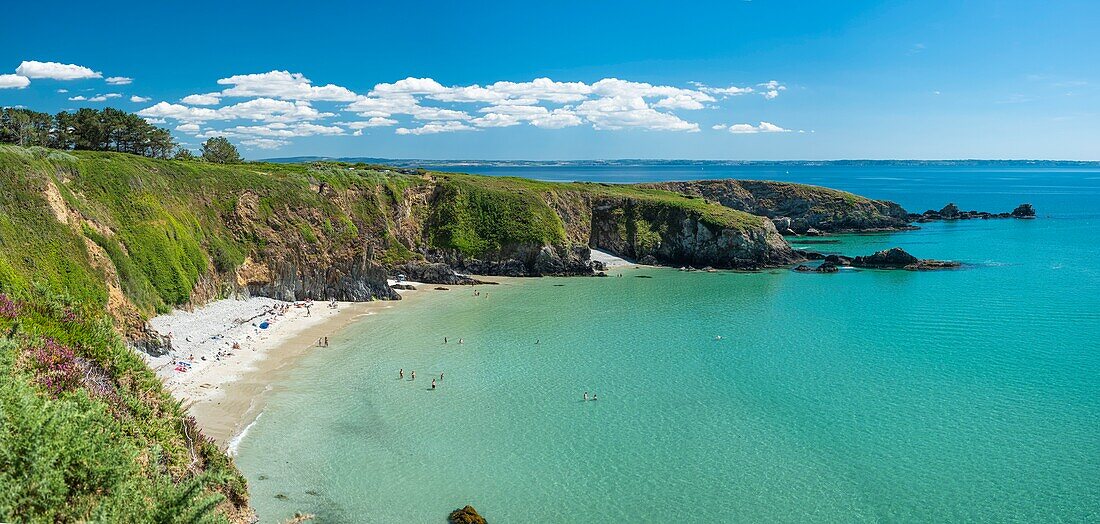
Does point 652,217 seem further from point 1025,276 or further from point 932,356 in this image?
point 932,356

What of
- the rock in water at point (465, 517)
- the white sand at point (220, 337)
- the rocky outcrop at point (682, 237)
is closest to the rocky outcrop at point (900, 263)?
the rocky outcrop at point (682, 237)

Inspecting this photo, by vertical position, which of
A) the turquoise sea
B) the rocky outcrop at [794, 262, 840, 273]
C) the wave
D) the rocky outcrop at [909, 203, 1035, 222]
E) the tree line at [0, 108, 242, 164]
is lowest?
the rocky outcrop at [794, 262, 840, 273]

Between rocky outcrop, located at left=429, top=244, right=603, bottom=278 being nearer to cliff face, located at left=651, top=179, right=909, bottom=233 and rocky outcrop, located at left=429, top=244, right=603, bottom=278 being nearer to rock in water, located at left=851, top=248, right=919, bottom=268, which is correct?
rock in water, located at left=851, top=248, right=919, bottom=268

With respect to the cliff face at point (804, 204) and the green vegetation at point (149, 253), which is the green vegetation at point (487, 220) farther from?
the cliff face at point (804, 204)

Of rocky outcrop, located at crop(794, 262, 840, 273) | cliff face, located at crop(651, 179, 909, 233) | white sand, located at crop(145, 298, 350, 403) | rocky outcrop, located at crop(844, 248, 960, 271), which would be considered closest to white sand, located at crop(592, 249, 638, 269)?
rocky outcrop, located at crop(794, 262, 840, 273)

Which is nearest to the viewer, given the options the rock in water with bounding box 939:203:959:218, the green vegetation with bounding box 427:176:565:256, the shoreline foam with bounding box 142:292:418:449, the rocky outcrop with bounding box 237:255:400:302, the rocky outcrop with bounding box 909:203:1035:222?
the shoreline foam with bounding box 142:292:418:449

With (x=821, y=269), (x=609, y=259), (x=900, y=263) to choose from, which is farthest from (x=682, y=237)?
(x=900, y=263)

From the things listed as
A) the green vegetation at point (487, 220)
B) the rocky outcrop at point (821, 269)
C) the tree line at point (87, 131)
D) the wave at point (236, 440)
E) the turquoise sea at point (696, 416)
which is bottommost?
the rocky outcrop at point (821, 269)
